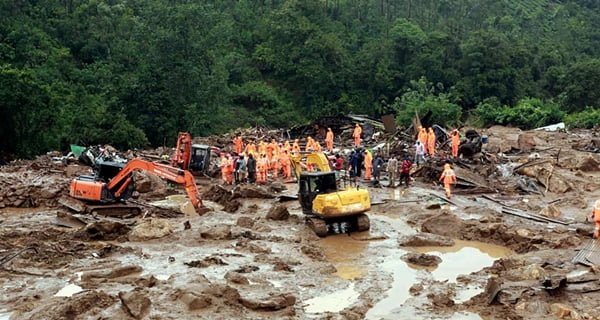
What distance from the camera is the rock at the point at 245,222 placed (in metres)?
20.5

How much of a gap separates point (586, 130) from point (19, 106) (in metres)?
38.0

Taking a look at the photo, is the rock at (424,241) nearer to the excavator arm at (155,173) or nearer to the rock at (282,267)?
the rock at (282,267)

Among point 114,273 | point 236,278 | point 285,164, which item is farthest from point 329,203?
point 285,164

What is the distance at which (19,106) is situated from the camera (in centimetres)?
3688

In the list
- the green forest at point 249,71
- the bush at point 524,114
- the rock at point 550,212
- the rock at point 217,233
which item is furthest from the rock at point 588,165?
the bush at point 524,114

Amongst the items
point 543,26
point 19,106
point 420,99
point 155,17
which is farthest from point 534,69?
point 19,106

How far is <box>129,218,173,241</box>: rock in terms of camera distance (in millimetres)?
18984

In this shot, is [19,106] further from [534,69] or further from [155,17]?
[534,69]

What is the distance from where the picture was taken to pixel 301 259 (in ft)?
A: 55.9

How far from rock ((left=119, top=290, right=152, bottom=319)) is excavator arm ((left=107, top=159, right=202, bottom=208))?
7.38 m

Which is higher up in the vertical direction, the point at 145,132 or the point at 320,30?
the point at 320,30

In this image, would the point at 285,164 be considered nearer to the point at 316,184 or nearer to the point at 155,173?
the point at 155,173

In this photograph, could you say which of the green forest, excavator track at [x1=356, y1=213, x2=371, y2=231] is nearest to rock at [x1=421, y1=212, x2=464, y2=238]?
excavator track at [x1=356, y1=213, x2=371, y2=231]

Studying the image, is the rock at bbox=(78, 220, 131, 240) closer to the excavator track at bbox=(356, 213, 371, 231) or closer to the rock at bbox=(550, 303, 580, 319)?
the excavator track at bbox=(356, 213, 371, 231)
